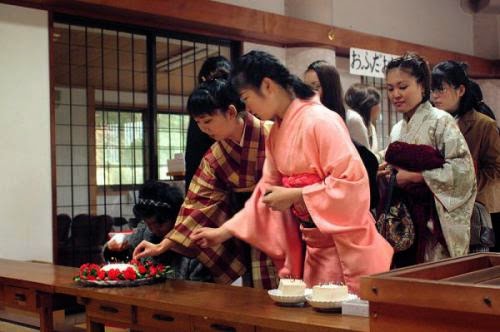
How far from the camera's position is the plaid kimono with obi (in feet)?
10.5

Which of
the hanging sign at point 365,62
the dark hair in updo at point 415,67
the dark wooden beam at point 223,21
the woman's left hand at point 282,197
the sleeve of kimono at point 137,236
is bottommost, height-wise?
the sleeve of kimono at point 137,236

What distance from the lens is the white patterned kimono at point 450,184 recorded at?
3.07 metres

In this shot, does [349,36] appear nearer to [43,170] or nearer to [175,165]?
[175,165]

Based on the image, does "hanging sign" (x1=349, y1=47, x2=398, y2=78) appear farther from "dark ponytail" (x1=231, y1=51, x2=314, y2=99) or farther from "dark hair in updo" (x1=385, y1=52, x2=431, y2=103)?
"dark ponytail" (x1=231, y1=51, x2=314, y2=99)

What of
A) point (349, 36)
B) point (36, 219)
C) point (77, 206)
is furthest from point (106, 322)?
point (349, 36)

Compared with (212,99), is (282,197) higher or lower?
lower

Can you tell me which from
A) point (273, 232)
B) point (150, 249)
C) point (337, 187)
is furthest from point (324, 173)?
point (150, 249)

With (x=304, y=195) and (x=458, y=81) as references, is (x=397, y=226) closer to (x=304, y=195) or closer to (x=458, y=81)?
(x=304, y=195)

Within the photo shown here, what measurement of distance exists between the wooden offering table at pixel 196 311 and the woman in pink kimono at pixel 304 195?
246 millimetres

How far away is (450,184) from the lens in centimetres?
305

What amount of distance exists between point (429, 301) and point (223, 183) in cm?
187

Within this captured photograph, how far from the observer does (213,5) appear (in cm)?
593

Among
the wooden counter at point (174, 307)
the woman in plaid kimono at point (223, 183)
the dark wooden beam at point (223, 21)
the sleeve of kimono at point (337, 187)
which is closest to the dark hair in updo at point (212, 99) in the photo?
the woman in plaid kimono at point (223, 183)

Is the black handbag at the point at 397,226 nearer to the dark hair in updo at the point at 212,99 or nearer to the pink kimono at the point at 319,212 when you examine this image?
the pink kimono at the point at 319,212
